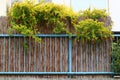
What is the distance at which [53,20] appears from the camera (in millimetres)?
10742

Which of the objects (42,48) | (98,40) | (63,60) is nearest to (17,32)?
(42,48)

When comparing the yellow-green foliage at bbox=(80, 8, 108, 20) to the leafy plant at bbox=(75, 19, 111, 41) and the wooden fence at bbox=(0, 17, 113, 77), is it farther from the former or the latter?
the wooden fence at bbox=(0, 17, 113, 77)

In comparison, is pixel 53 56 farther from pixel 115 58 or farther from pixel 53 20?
pixel 115 58

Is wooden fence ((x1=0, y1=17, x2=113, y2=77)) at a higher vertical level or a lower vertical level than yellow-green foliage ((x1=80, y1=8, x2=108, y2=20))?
lower

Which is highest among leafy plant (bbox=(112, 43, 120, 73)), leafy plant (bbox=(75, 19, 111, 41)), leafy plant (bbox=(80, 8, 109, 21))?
leafy plant (bbox=(80, 8, 109, 21))

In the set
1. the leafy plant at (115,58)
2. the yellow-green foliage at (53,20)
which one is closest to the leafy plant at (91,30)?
the yellow-green foliage at (53,20)

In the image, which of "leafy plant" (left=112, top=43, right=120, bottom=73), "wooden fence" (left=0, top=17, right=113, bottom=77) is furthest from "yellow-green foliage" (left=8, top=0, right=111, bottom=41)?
"leafy plant" (left=112, top=43, right=120, bottom=73)

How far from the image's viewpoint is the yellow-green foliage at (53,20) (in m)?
10.6

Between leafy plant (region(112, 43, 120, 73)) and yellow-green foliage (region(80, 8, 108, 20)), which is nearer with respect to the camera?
leafy plant (region(112, 43, 120, 73))

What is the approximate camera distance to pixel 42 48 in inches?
426

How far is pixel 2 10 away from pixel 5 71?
4.29 metres

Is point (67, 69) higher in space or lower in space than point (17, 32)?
lower

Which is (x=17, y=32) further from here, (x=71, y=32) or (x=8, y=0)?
(x=8, y=0)

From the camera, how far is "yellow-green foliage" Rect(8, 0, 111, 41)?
1061cm
